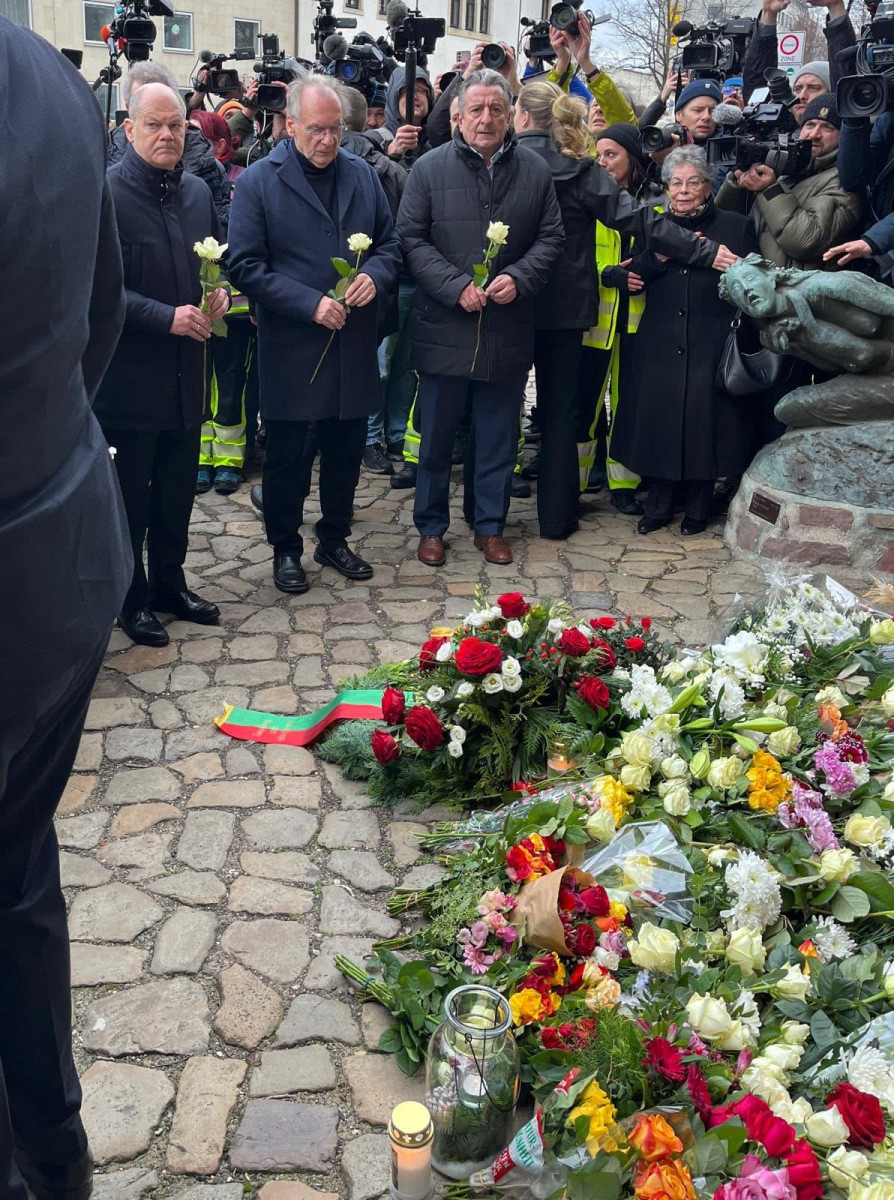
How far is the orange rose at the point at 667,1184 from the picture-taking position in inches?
78.2

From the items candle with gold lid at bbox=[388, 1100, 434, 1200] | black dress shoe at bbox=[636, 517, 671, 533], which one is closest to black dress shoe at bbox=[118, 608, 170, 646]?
black dress shoe at bbox=[636, 517, 671, 533]

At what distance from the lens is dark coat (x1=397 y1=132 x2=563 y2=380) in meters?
5.62

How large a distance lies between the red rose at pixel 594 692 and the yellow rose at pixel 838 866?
3.25 feet

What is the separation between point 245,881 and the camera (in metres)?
3.44

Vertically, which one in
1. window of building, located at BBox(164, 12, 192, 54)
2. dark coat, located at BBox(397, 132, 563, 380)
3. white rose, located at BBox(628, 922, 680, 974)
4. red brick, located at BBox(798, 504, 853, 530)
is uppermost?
window of building, located at BBox(164, 12, 192, 54)

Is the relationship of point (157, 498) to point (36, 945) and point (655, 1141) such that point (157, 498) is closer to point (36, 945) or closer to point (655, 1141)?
point (36, 945)

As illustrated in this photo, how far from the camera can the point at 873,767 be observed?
3.24 metres

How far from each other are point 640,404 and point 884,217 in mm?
1489

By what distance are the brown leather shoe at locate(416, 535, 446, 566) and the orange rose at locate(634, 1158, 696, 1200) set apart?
4.12m

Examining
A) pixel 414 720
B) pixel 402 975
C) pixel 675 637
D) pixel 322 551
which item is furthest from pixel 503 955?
pixel 322 551

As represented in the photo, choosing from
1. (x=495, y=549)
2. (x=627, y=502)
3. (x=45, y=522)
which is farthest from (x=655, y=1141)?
(x=627, y=502)

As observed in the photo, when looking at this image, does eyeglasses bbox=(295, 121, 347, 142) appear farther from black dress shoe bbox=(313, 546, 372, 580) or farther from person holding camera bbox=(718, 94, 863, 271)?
person holding camera bbox=(718, 94, 863, 271)

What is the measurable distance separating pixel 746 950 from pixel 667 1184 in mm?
640

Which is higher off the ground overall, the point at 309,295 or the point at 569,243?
the point at 569,243
